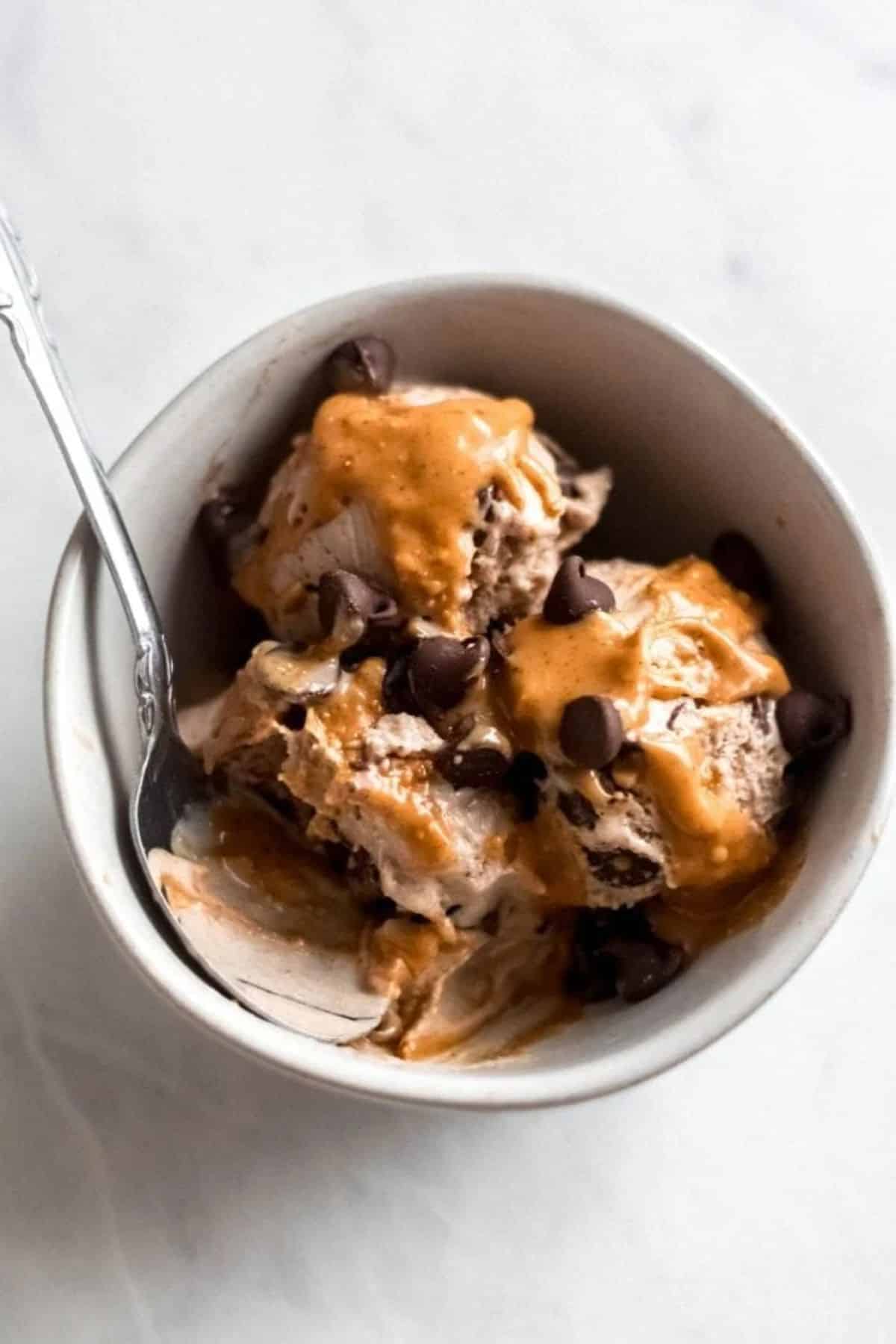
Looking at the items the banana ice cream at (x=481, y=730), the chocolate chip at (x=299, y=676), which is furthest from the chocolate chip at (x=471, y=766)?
the chocolate chip at (x=299, y=676)

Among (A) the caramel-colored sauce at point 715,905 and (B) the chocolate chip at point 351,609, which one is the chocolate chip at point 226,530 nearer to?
(B) the chocolate chip at point 351,609

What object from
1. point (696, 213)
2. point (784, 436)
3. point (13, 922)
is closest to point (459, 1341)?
point (13, 922)

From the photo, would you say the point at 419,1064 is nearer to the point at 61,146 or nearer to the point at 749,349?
the point at 749,349

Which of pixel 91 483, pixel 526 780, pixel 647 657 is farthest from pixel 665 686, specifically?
pixel 91 483

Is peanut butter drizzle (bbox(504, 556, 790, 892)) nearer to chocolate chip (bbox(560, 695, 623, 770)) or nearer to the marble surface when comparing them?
chocolate chip (bbox(560, 695, 623, 770))

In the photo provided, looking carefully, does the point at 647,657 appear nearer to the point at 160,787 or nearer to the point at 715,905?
the point at 715,905

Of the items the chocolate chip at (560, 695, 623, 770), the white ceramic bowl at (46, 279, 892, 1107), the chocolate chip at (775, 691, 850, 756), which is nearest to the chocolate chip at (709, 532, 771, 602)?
the white ceramic bowl at (46, 279, 892, 1107)
